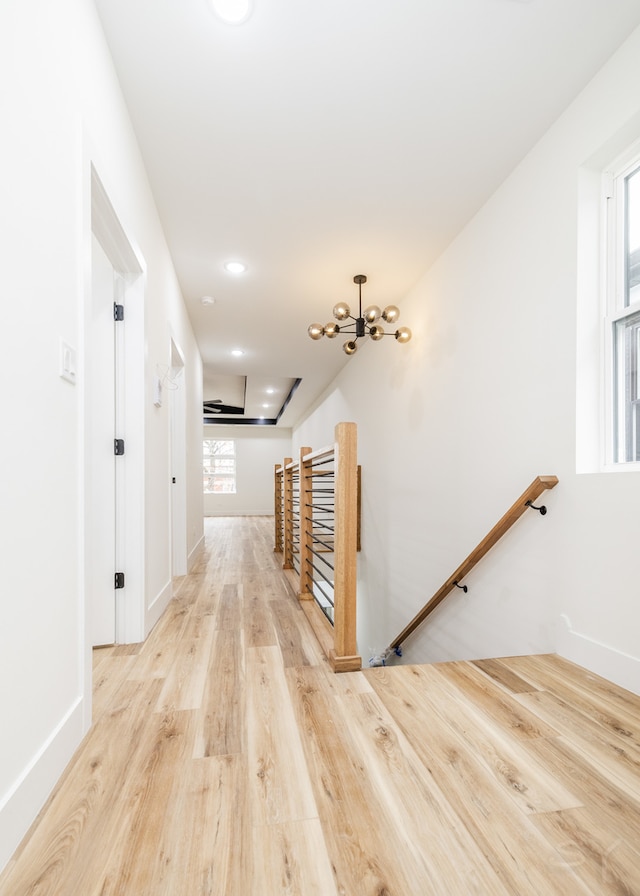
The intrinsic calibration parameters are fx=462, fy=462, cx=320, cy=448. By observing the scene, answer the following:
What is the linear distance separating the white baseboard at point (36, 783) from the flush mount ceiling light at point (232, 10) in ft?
7.95

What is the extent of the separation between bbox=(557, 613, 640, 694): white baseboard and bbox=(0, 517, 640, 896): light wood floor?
0.20 feet

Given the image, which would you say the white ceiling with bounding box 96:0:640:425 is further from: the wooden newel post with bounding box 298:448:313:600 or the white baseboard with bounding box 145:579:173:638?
the white baseboard with bounding box 145:579:173:638

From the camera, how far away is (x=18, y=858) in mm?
988

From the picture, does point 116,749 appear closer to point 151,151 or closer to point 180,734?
point 180,734

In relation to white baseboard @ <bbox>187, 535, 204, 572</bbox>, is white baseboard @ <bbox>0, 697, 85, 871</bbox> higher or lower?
higher

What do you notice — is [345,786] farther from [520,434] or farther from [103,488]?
[520,434]

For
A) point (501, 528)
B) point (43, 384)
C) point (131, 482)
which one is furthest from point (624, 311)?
point (131, 482)

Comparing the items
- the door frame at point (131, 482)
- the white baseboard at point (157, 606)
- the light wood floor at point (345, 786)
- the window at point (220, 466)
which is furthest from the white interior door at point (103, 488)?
the window at point (220, 466)

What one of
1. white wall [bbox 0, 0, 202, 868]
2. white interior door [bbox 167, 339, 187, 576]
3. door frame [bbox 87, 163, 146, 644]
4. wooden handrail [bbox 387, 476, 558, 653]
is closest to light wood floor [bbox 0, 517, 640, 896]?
white wall [bbox 0, 0, 202, 868]

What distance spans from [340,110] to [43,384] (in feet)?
6.31

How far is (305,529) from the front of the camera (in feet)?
11.0

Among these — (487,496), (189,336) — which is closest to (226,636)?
(487,496)

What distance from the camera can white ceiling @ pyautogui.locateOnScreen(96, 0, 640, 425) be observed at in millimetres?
1762

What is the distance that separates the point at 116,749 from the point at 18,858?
16.0 inches
